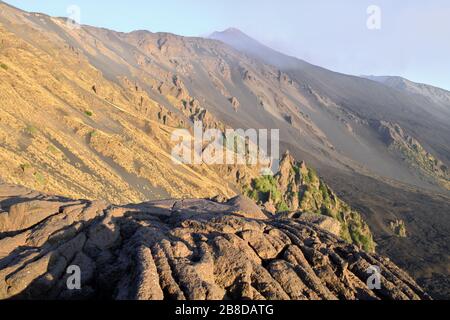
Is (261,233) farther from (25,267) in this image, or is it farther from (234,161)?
(234,161)

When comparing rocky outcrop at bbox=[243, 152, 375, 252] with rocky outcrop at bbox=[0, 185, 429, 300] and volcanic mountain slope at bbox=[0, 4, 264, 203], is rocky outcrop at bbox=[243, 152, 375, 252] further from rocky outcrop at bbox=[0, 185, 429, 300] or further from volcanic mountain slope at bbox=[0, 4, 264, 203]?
rocky outcrop at bbox=[0, 185, 429, 300]

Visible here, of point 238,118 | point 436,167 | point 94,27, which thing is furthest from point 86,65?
point 436,167

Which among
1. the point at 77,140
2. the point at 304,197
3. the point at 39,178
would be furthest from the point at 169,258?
the point at 304,197

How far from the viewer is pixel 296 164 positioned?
268 ft

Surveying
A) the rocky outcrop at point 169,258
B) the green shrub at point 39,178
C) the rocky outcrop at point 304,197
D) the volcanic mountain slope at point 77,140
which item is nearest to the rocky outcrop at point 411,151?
the rocky outcrop at point 304,197

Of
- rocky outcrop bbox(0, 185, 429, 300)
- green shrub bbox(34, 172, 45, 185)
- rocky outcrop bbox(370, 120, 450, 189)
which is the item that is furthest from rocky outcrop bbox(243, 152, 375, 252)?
rocky outcrop bbox(370, 120, 450, 189)

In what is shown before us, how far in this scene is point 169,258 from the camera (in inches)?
484

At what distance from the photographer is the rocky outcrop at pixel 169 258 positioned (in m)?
11.6

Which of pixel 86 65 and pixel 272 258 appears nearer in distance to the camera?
pixel 272 258

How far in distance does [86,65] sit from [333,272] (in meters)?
62.7

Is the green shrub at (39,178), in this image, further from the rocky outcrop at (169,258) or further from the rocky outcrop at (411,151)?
the rocky outcrop at (411,151)

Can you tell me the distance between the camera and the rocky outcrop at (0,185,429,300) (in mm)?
11578

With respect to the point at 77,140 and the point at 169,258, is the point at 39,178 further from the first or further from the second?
the point at 169,258
